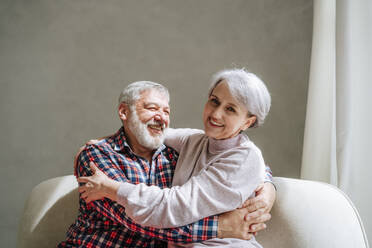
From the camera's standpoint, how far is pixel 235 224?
1378 mm

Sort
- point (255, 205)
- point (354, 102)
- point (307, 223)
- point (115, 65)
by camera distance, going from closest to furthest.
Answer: point (255, 205)
point (307, 223)
point (354, 102)
point (115, 65)

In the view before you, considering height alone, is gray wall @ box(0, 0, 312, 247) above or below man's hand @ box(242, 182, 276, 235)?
above

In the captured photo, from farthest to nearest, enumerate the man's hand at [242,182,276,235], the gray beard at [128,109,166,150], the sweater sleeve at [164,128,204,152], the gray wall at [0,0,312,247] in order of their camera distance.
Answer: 1. the gray wall at [0,0,312,247]
2. the sweater sleeve at [164,128,204,152]
3. the gray beard at [128,109,166,150]
4. the man's hand at [242,182,276,235]

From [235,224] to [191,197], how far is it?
0.23m

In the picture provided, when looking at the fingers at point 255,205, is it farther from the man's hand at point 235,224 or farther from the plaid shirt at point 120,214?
the plaid shirt at point 120,214

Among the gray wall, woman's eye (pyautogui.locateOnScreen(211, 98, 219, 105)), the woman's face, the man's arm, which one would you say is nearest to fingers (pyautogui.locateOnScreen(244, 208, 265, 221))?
the man's arm

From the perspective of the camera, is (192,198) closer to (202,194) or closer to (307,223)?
(202,194)

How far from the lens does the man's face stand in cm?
167

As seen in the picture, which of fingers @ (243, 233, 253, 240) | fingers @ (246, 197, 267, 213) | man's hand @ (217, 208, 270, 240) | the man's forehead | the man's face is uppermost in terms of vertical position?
the man's forehead

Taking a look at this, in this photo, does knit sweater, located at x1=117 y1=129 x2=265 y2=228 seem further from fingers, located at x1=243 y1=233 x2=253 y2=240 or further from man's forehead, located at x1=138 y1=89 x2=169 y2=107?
man's forehead, located at x1=138 y1=89 x2=169 y2=107

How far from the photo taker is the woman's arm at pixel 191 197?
4.30ft

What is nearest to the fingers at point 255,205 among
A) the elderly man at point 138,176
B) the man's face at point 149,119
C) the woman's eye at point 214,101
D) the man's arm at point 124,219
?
the elderly man at point 138,176

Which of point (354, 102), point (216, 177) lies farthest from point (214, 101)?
point (354, 102)

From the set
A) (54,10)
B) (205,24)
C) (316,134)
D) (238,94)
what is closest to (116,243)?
(238,94)
